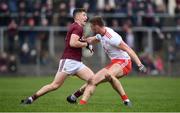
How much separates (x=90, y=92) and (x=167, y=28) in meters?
21.6

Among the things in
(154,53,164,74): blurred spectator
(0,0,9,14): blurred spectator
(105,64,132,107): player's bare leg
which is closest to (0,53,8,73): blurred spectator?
(0,0,9,14): blurred spectator

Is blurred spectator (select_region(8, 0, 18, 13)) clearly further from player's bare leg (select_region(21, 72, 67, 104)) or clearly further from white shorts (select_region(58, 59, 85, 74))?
player's bare leg (select_region(21, 72, 67, 104))

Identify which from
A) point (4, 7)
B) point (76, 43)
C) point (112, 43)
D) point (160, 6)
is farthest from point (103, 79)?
point (160, 6)

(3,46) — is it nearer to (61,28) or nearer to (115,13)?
(61,28)

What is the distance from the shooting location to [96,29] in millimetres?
18188

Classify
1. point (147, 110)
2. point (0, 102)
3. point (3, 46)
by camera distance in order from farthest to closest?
point (3, 46), point (0, 102), point (147, 110)

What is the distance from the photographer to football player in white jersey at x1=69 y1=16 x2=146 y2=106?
18.0 meters

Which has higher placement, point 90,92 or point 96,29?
point 96,29

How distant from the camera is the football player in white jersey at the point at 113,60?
1797cm

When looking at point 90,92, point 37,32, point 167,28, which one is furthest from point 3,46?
point 90,92

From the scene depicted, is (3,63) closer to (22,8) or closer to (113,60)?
(22,8)

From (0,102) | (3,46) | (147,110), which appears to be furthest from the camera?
(3,46)

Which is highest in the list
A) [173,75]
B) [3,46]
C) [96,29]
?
[96,29]

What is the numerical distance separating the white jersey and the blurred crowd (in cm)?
1879
